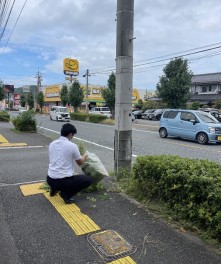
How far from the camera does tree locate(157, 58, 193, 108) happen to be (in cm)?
2488

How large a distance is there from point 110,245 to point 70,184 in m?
1.56

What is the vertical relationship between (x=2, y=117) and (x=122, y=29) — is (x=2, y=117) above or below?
below

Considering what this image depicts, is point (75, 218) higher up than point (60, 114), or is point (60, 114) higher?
point (60, 114)

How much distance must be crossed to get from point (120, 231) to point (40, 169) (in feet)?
14.0

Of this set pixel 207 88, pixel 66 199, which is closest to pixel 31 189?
pixel 66 199

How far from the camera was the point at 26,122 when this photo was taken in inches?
692

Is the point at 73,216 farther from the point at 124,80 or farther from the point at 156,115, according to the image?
the point at 156,115

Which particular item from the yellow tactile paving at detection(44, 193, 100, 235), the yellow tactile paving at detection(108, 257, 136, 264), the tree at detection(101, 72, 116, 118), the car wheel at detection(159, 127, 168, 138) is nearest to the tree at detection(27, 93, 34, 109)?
the tree at detection(101, 72, 116, 118)

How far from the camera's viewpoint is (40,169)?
7719 millimetres

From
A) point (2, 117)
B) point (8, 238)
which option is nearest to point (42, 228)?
point (8, 238)

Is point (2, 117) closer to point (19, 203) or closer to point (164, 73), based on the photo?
point (164, 73)

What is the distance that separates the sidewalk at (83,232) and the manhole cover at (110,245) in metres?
0.01

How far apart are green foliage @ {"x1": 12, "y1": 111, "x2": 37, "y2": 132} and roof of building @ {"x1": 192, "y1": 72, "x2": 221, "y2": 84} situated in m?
38.1

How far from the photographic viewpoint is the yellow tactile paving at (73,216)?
4.03 meters
